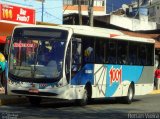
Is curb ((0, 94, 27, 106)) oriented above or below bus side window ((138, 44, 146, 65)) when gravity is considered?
below

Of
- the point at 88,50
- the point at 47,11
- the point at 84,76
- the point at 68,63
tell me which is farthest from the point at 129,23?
the point at 68,63

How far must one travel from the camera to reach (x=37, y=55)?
18547 millimetres

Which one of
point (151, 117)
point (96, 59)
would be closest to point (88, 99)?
point (96, 59)

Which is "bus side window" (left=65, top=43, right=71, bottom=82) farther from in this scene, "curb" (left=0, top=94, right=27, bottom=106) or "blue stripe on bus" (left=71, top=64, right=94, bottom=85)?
"curb" (left=0, top=94, right=27, bottom=106)

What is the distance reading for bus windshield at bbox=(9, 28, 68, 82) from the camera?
18391mm

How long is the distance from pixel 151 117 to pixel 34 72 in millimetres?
4471

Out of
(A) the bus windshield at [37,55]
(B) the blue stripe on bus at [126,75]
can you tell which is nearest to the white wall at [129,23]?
(B) the blue stripe on bus at [126,75]

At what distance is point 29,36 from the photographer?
18938mm

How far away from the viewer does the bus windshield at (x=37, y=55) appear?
60.3ft

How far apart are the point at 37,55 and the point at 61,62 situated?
35.2 inches

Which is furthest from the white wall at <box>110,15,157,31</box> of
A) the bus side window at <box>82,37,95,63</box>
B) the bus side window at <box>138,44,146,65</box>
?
the bus side window at <box>82,37,95,63</box>

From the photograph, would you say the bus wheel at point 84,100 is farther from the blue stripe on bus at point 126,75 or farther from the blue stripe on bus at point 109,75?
the blue stripe on bus at point 126,75

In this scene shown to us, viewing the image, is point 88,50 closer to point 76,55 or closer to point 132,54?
point 76,55

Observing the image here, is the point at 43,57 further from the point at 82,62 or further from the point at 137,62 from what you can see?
the point at 137,62
